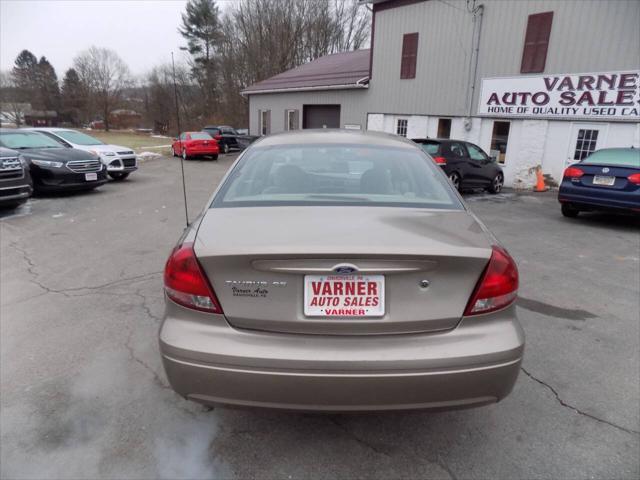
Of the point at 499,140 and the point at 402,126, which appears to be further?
the point at 402,126

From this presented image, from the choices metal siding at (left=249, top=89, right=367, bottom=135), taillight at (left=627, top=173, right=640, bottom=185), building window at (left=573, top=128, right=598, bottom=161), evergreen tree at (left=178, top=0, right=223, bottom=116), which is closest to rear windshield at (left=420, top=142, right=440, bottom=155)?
taillight at (left=627, top=173, right=640, bottom=185)

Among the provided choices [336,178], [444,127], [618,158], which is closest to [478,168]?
Answer: [618,158]

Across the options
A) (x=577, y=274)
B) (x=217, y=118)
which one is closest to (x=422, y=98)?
(x=577, y=274)

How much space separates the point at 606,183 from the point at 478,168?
13.6 feet

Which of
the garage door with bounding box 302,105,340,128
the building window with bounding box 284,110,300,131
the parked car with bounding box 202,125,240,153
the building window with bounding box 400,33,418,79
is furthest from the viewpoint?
the parked car with bounding box 202,125,240,153

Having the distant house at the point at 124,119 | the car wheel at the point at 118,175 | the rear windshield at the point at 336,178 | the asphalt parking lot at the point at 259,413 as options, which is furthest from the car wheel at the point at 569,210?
the distant house at the point at 124,119

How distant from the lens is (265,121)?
26500 millimetres

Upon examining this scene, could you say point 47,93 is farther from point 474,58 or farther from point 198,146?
point 474,58

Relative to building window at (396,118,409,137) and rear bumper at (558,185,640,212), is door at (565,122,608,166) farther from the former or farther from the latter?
building window at (396,118,409,137)

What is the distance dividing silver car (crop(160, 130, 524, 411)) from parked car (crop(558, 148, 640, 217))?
699cm

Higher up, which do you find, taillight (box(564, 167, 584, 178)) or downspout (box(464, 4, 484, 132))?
downspout (box(464, 4, 484, 132))

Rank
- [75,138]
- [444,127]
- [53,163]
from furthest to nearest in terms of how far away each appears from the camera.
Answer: [444,127]
[75,138]
[53,163]

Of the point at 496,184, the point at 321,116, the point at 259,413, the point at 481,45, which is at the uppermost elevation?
the point at 481,45

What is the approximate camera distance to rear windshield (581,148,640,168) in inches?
294
